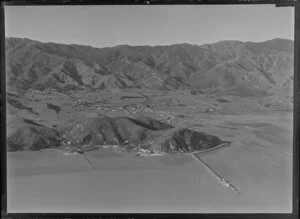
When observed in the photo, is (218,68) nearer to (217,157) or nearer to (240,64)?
(240,64)

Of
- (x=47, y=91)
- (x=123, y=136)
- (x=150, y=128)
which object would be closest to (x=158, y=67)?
(x=150, y=128)

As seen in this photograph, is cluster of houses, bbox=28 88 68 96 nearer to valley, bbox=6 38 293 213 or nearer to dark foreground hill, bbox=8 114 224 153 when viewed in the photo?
valley, bbox=6 38 293 213

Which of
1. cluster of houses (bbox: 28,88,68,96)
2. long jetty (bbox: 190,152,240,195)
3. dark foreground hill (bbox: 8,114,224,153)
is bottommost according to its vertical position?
long jetty (bbox: 190,152,240,195)

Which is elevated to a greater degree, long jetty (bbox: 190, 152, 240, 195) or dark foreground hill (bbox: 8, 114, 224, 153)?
dark foreground hill (bbox: 8, 114, 224, 153)

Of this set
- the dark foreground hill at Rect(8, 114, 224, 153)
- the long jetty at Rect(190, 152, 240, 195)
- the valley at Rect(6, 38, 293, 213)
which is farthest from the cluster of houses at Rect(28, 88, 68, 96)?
Answer: the long jetty at Rect(190, 152, 240, 195)

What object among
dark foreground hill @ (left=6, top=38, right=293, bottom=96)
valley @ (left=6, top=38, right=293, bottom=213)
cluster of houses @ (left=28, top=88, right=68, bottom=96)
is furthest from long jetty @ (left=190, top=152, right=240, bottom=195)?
cluster of houses @ (left=28, top=88, right=68, bottom=96)

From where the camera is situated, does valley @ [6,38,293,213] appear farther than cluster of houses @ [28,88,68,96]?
No

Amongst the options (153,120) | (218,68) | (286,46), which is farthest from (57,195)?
(286,46)
